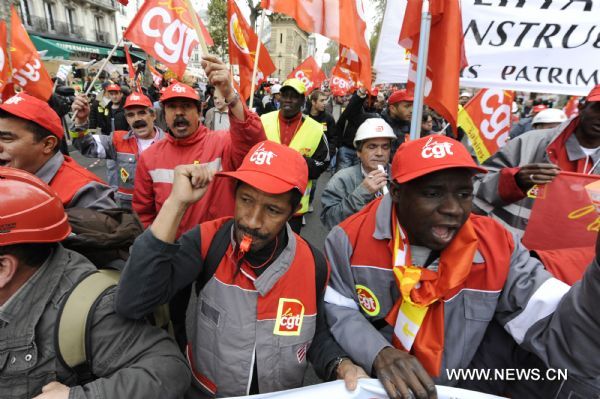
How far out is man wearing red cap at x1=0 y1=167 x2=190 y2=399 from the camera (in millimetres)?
1156

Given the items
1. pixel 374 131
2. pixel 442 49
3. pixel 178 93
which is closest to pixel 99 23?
pixel 178 93

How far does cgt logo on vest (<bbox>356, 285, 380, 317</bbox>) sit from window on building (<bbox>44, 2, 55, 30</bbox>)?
4360 cm

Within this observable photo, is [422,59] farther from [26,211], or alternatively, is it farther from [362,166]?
[26,211]

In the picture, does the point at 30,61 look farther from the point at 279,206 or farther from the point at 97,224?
the point at 279,206

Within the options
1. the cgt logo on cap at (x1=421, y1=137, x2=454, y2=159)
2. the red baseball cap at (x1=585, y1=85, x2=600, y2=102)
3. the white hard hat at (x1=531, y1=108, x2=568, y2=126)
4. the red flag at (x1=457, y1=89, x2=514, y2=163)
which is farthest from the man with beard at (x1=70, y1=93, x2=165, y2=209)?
the white hard hat at (x1=531, y1=108, x2=568, y2=126)

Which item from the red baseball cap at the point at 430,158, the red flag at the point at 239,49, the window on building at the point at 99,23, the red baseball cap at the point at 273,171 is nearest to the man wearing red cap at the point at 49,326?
the red baseball cap at the point at 273,171

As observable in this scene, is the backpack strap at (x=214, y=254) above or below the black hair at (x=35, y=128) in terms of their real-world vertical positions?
below

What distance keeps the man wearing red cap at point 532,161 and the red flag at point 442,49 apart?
48 centimetres

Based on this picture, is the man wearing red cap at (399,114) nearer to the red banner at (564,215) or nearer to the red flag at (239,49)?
the red flag at (239,49)

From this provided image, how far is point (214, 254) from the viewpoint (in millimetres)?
1546

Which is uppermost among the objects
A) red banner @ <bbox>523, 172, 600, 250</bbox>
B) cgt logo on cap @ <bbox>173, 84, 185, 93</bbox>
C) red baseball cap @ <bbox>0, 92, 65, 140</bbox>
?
cgt logo on cap @ <bbox>173, 84, 185, 93</bbox>

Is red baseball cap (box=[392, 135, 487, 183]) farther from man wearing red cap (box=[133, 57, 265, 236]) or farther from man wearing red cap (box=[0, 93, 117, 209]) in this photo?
man wearing red cap (box=[0, 93, 117, 209])

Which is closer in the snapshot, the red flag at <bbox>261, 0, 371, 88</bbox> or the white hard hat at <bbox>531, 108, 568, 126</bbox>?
the red flag at <bbox>261, 0, 371, 88</bbox>

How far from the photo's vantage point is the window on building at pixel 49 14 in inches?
1345
